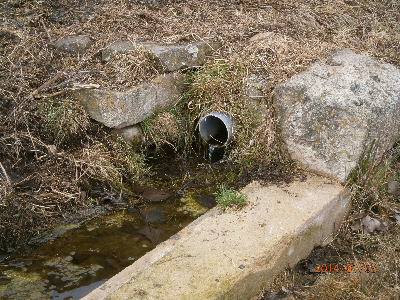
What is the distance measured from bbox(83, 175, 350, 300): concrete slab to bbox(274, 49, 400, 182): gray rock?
11.0 inches

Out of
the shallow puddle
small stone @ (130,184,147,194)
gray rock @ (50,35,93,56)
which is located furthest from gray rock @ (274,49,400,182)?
gray rock @ (50,35,93,56)

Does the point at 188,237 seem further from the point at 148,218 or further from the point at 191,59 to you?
the point at 191,59

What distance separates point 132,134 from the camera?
4910mm

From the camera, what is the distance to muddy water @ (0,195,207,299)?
332 centimetres

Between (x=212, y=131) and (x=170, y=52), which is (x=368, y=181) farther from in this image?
(x=170, y=52)

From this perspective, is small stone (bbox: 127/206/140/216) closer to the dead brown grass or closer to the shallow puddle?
the shallow puddle

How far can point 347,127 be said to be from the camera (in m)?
3.93

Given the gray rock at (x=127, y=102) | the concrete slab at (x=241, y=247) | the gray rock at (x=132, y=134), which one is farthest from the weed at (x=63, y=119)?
the concrete slab at (x=241, y=247)

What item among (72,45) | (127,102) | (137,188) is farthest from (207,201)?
(72,45)

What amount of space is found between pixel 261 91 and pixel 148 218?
1745mm

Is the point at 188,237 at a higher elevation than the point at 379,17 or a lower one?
lower

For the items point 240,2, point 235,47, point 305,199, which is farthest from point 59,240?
point 240,2

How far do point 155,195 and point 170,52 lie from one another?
169cm
